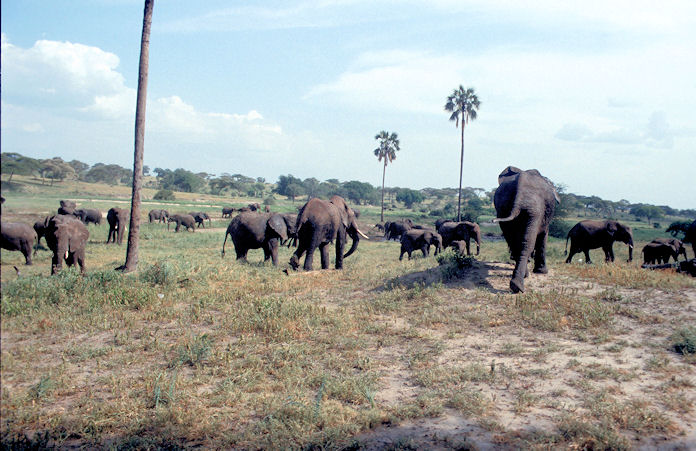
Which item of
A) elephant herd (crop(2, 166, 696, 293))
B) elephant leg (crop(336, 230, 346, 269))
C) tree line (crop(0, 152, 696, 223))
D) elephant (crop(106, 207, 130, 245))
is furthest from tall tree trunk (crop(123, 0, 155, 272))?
tree line (crop(0, 152, 696, 223))

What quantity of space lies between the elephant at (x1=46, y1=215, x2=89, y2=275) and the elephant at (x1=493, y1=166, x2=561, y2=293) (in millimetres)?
10364

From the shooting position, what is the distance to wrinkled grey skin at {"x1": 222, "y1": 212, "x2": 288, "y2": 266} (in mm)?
16422

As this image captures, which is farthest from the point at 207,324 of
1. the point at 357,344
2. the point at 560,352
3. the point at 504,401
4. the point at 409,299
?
the point at 560,352

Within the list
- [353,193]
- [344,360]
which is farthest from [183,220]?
[353,193]

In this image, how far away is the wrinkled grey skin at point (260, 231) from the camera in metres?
16.4

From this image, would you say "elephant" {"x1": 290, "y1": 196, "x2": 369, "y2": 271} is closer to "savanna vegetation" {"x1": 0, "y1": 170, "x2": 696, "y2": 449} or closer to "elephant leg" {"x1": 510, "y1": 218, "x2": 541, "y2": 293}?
"savanna vegetation" {"x1": 0, "y1": 170, "x2": 696, "y2": 449}

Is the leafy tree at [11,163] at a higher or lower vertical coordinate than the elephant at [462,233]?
higher

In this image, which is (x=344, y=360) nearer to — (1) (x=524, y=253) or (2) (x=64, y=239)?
(1) (x=524, y=253)

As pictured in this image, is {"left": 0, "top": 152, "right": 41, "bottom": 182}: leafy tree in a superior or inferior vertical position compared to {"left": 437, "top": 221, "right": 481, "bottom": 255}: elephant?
superior

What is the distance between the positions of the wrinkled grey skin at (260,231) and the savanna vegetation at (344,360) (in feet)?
18.9

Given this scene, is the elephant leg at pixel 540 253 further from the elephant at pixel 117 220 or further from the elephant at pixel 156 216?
the elephant at pixel 156 216

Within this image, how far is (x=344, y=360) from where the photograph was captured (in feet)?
20.7

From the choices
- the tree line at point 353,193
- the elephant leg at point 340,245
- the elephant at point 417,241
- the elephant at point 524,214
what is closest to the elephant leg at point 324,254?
the elephant leg at point 340,245

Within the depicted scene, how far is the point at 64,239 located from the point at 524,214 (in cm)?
1160
